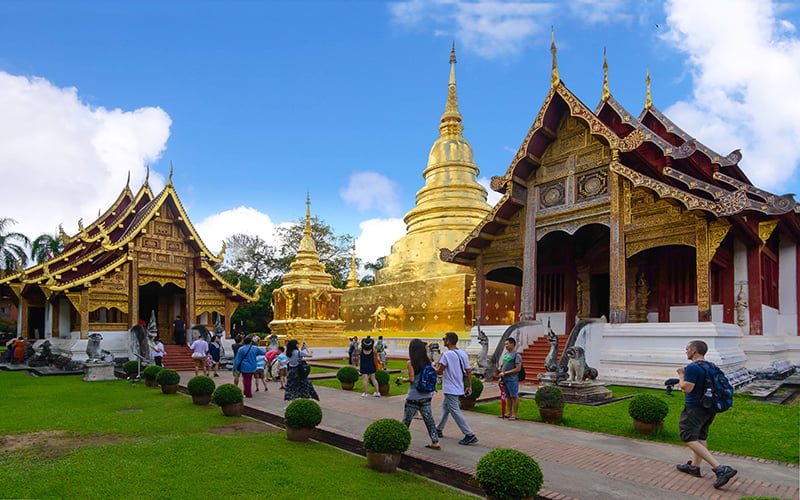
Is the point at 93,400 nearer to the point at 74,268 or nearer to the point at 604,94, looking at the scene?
the point at 74,268

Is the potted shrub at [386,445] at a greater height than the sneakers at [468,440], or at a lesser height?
greater

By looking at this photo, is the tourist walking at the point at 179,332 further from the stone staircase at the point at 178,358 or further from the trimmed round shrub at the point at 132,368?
the trimmed round shrub at the point at 132,368

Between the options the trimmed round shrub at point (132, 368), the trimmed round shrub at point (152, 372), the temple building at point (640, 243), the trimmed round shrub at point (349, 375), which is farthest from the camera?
the trimmed round shrub at point (132, 368)

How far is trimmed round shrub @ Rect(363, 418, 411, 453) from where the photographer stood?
6211mm

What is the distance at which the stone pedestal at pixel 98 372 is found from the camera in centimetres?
1652

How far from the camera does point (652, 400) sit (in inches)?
320

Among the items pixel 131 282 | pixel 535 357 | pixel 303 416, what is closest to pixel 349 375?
pixel 535 357

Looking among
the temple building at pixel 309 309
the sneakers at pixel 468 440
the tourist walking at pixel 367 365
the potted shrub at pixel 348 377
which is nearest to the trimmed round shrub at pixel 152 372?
the potted shrub at pixel 348 377

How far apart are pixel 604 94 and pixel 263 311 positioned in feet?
105

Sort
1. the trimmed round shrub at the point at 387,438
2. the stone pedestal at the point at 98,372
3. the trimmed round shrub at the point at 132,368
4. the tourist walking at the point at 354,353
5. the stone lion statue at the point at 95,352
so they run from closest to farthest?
the trimmed round shrub at the point at 387,438 → the trimmed round shrub at the point at 132,368 → the stone pedestal at the point at 98,372 → the stone lion statue at the point at 95,352 → the tourist walking at the point at 354,353

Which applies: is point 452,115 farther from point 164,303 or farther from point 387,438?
point 387,438

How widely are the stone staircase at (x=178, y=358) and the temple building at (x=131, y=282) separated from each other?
1177mm

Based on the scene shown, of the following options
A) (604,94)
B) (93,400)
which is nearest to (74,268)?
(93,400)

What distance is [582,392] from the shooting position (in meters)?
10.7
